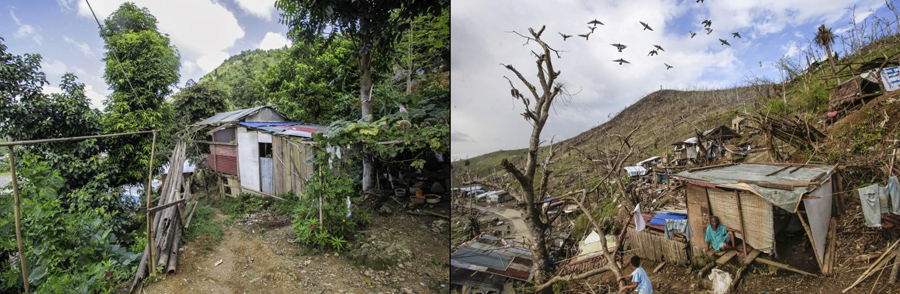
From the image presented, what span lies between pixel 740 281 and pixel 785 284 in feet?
0.48

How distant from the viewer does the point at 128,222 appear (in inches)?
175

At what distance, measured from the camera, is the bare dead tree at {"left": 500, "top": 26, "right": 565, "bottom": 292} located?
1.76 m

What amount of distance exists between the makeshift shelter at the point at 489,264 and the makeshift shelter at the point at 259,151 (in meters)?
2.24

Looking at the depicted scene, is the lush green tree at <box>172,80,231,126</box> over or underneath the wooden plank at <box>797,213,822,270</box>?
over

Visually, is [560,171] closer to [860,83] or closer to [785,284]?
[785,284]

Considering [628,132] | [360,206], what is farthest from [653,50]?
A: [360,206]

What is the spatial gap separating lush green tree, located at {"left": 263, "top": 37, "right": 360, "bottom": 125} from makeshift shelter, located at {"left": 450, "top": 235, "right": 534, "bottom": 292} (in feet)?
7.28

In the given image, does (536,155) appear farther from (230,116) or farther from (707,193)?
(230,116)

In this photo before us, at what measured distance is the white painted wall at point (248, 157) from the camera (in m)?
4.18

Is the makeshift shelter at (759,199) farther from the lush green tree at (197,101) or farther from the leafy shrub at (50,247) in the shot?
the lush green tree at (197,101)

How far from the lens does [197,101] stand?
172 inches

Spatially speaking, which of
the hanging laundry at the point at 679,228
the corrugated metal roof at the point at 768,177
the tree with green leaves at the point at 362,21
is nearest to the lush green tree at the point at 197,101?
the tree with green leaves at the point at 362,21

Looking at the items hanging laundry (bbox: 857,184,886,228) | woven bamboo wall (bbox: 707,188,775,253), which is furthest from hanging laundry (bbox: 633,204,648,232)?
hanging laundry (bbox: 857,184,886,228)

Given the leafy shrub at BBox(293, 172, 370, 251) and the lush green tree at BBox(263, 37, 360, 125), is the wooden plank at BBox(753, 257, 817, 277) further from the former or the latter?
the lush green tree at BBox(263, 37, 360, 125)
